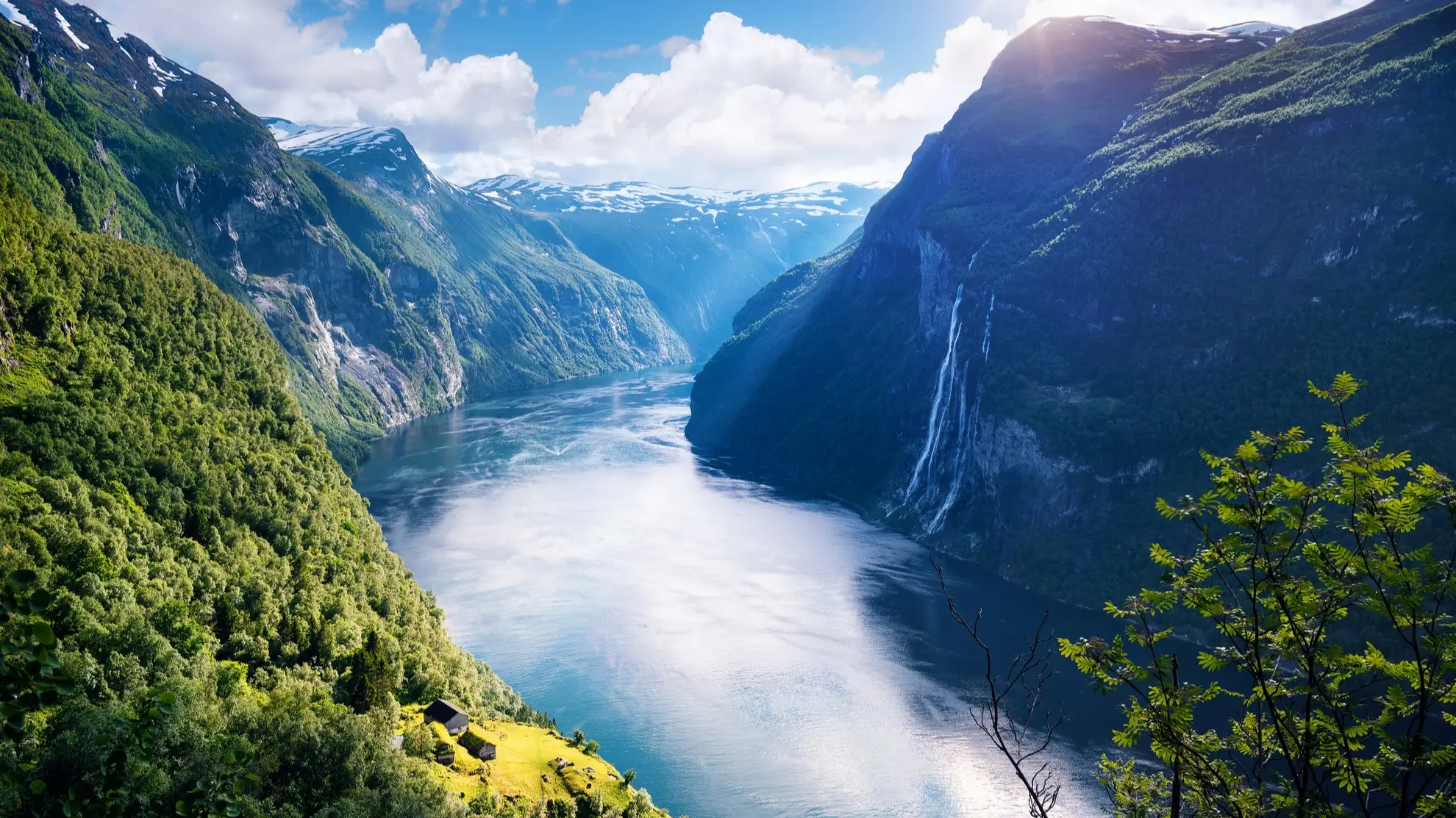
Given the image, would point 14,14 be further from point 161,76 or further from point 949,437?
point 949,437

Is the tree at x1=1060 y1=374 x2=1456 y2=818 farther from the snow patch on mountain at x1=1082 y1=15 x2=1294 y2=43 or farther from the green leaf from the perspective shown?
the snow patch on mountain at x1=1082 y1=15 x2=1294 y2=43

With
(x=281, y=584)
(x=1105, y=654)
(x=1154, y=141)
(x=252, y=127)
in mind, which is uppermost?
(x=252, y=127)

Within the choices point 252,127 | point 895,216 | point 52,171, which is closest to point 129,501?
point 52,171

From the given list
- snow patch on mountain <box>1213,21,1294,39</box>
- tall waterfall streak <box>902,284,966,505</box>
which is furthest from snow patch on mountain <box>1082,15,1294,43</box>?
tall waterfall streak <box>902,284,966,505</box>

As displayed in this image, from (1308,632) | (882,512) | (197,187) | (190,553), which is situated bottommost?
(882,512)

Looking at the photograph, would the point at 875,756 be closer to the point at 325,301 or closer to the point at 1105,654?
the point at 1105,654

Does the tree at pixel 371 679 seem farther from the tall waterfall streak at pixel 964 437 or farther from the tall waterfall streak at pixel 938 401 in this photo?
the tall waterfall streak at pixel 938 401

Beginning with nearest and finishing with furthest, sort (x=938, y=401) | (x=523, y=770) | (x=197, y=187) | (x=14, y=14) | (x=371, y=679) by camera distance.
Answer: (x=523, y=770)
(x=371, y=679)
(x=938, y=401)
(x=14, y=14)
(x=197, y=187)

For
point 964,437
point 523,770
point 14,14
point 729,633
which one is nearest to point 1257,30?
point 964,437
